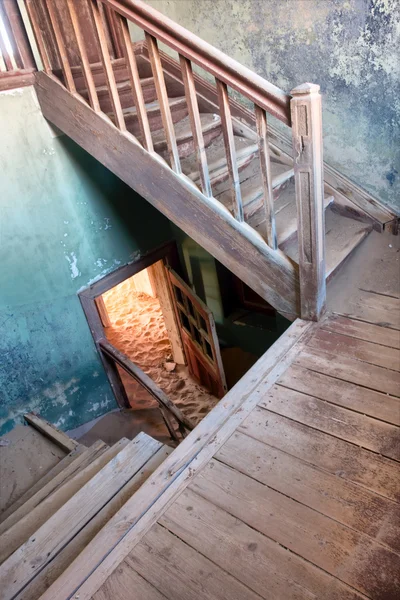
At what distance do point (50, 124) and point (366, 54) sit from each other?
2244 millimetres

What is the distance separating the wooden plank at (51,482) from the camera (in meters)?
2.42

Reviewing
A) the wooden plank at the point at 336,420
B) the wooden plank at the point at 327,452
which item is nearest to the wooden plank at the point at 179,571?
the wooden plank at the point at 327,452

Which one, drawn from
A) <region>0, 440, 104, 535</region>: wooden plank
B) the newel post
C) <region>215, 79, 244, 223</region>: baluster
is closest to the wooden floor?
the newel post

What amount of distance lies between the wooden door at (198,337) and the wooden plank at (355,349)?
6.17 ft

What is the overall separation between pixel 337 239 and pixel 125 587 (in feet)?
7.99

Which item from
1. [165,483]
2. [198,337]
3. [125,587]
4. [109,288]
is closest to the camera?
[125,587]

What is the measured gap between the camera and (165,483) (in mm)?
1626

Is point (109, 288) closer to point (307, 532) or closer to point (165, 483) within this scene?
point (165, 483)

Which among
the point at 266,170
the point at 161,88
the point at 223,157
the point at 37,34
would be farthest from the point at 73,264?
the point at 266,170

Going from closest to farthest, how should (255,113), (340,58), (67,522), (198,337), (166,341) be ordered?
(67,522) → (255,113) → (340,58) → (198,337) → (166,341)

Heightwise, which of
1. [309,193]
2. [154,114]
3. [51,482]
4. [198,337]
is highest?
[154,114]

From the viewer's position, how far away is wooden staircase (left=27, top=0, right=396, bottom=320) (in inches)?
78.7

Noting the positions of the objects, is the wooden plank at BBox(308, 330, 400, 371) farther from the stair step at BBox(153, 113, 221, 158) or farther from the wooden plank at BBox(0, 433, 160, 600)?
the stair step at BBox(153, 113, 221, 158)

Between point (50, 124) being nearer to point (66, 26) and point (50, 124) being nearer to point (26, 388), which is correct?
point (66, 26)
